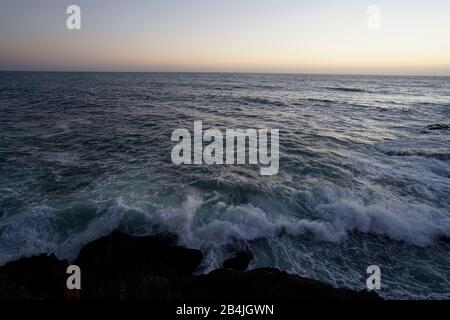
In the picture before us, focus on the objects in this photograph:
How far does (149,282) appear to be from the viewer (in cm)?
536

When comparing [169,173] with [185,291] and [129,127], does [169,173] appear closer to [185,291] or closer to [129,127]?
[185,291]

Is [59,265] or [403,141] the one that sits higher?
[403,141]

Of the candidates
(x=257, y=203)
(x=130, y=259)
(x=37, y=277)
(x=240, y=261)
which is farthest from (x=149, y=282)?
(x=257, y=203)

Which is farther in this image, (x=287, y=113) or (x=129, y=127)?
(x=287, y=113)

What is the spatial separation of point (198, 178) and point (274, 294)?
735 centimetres

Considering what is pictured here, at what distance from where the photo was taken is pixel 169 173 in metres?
12.7

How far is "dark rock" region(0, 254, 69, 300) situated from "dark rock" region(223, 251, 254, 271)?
3.67 meters

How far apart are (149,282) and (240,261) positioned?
113 inches

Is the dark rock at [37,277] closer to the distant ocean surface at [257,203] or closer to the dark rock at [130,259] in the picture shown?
the dark rock at [130,259]

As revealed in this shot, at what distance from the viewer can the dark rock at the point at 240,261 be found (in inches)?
290

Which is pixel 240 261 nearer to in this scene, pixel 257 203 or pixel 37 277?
pixel 257 203

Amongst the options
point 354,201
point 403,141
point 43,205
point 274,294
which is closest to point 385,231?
point 354,201

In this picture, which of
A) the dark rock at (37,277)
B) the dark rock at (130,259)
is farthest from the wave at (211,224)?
the dark rock at (37,277)

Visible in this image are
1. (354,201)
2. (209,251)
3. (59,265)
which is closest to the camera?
(59,265)
